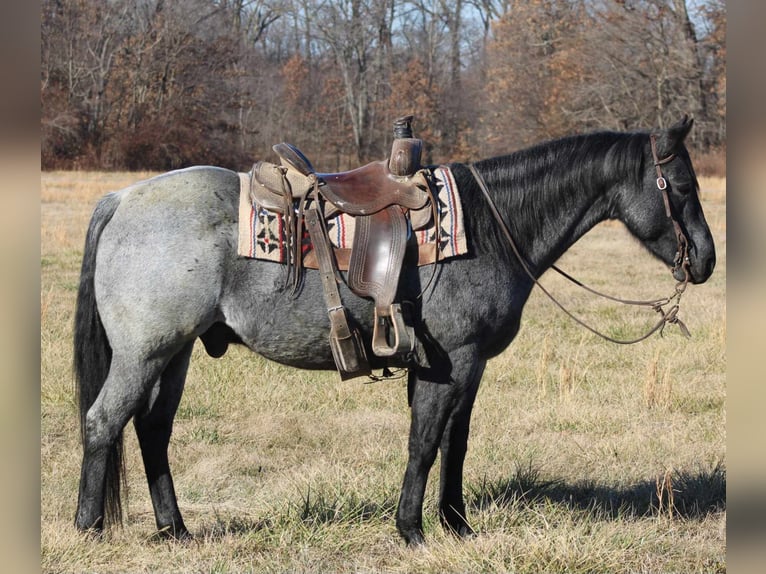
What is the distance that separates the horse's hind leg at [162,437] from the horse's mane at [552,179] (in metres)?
1.73

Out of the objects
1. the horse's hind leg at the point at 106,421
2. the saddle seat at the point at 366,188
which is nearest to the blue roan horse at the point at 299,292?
the horse's hind leg at the point at 106,421

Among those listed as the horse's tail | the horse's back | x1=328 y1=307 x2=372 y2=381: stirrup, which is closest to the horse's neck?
x1=328 y1=307 x2=372 y2=381: stirrup

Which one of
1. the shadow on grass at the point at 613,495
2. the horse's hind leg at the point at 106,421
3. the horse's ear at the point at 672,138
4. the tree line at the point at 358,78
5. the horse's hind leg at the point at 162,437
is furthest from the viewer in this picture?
the tree line at the point at 358,78

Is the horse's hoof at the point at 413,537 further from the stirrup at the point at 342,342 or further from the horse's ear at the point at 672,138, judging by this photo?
the horse's ear at the point at 672,138

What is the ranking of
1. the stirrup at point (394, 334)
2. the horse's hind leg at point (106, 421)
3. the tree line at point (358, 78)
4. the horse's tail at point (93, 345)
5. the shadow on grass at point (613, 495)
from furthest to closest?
the tree line at point (358, 78)
the shadow on grass at point (613, 495)
the horse's tail at point (93, 345)
the horse's hind leg at point (106, 421)
the stirrup at point (394, 334)

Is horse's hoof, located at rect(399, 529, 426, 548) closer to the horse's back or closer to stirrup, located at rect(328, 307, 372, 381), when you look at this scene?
stirrup, located at rect(328, 307, 372, 381)

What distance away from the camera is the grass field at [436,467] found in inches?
152

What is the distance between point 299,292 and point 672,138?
1.90 metres

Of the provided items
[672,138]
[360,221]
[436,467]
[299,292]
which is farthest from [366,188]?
[436,467]

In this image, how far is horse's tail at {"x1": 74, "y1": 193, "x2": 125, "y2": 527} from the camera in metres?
3.92

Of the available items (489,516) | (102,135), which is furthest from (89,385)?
(102,135)

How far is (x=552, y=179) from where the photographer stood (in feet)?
13.2

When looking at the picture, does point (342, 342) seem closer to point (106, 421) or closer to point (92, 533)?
point (106, 421)
